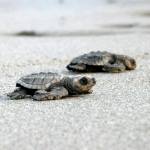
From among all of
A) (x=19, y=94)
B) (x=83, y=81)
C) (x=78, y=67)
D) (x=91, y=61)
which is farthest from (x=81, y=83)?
(x=78, y=67)

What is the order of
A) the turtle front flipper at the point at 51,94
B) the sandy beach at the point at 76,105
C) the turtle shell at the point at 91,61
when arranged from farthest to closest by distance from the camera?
the turtle shell at the point at 91,61 < the turtle front flipper at the point at 51,94 < the sandy beach at the point at 76,105

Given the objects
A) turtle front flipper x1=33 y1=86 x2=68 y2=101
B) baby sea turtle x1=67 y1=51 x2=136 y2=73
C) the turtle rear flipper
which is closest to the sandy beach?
turtle front flipper x1=33 y1=86 x2=68 y2=101

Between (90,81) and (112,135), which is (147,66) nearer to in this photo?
(90,81)

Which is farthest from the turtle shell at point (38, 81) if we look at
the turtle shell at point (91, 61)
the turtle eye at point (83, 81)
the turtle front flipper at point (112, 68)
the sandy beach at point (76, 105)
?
the turtle front flipper at point (112, 68)

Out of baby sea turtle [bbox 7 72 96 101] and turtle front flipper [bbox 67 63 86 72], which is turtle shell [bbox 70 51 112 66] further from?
baby sea turtle [bbox 7 72 96 101]

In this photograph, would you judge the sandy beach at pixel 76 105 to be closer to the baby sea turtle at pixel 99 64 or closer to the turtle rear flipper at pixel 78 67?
the baby sea turtle at pixel 99 64

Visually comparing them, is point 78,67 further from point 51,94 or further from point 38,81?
point 51,94

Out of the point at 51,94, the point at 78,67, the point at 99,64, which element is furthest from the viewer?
the point at 78,67
